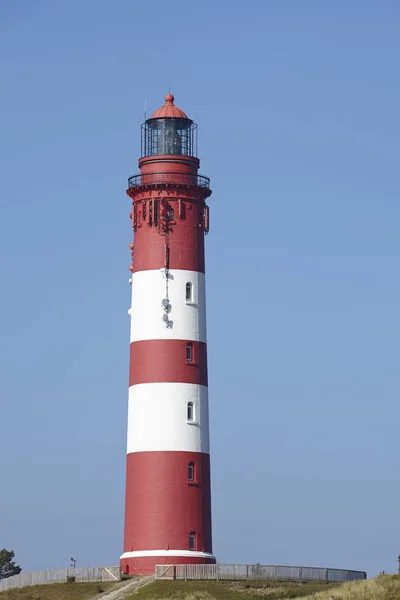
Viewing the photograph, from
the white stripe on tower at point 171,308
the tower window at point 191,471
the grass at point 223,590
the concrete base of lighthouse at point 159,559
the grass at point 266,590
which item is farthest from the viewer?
the white stripe on tower at point 171,308

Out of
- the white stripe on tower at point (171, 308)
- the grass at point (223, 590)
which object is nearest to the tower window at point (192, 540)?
the grass at point (223, 590)

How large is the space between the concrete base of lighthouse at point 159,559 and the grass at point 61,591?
194cm

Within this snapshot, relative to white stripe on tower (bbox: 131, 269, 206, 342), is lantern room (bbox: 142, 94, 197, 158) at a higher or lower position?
higher

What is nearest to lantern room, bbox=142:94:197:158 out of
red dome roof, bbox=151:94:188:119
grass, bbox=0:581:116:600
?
red dome roof, bbox=151:94:188:119

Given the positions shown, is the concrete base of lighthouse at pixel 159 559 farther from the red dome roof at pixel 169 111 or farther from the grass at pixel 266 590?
the red dome roof at pixel 169 111

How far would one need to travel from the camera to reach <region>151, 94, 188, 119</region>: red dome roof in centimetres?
8044

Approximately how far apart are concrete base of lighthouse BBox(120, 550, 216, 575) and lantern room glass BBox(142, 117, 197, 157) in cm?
1831

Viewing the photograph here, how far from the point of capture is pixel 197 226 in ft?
260

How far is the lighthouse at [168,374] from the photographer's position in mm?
76438

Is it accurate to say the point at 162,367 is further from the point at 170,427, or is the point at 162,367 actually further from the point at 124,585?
the point at 124,585

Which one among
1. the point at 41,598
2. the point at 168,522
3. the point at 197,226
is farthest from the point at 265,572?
the point at 197,226

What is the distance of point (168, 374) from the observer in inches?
3036

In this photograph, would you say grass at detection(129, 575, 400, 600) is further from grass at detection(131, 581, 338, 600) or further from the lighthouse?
the lighthouse

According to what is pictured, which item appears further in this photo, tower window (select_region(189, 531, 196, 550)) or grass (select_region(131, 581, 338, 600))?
tower window (select_region(189, 531, 196, 550))
